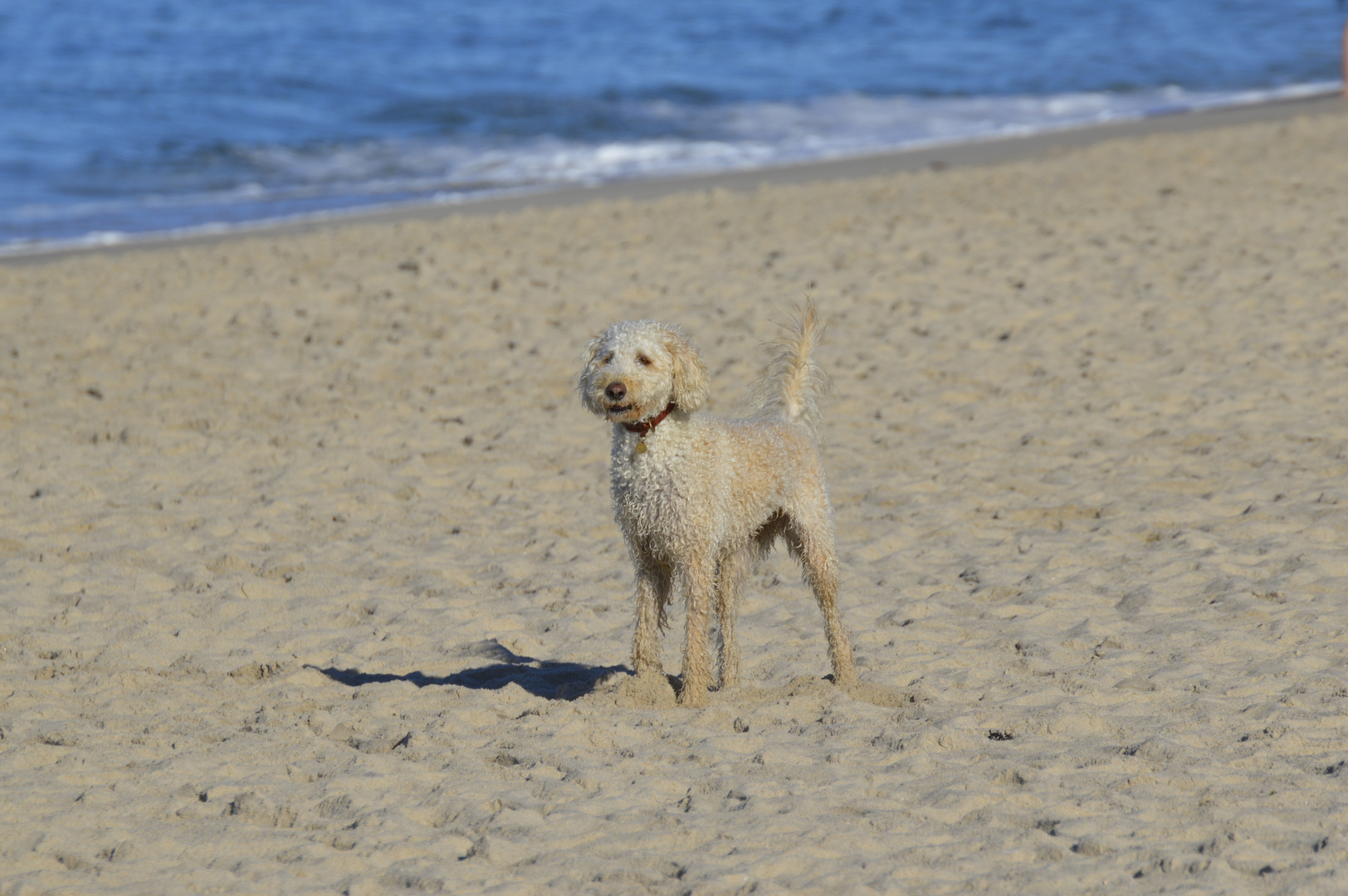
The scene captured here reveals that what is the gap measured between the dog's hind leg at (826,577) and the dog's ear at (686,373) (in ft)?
2.48

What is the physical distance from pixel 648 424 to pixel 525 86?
78.8 ft

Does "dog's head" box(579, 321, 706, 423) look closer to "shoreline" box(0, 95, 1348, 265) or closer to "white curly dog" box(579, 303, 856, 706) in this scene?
"white curly dog" box(579, 303, 856, 706)

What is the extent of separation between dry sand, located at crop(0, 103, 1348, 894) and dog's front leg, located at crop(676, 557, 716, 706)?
135 millimetres

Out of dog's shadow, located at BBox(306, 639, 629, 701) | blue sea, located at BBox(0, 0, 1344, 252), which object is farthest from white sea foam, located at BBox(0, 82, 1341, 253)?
dog's shadow, located at BBox(306, 639, 629, 701)

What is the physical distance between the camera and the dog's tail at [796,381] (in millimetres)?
5598

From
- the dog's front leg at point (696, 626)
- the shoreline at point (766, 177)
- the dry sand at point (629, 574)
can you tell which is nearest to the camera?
the dry sand at point (629, 574)

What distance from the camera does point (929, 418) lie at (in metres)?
8.76

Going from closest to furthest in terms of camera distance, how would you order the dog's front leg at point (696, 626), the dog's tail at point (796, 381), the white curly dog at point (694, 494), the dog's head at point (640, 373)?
the dog's head at point (640, 373), the white curly dog at point (694, 494), the dog's front leg at point (696, 626), the dog's tail at point (796, 381)

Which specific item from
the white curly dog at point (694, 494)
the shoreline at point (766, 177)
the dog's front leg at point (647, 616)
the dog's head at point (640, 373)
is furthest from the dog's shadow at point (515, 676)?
the shoreline at point (766, 177)

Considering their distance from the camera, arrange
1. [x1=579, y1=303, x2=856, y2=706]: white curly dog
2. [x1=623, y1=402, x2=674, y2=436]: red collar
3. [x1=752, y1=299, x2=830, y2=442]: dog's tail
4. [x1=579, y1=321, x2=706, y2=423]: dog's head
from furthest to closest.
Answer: [x1=752, y1=299, x2=830, y2=442]: dog's tail → [x1=623, y1=402, x2=674, y2=436]: red collar → [x1=579, y1=303, x2=856, y2=706]: white curly dog → [x1=579, y1=321, x2=706, y2=423]: dog's head

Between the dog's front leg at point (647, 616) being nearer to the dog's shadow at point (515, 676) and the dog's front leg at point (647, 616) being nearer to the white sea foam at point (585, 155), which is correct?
Result: the dog's shadow at point (515, 676)

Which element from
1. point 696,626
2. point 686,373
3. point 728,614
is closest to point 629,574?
point 728,614

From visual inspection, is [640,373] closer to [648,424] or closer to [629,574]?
[648,424]

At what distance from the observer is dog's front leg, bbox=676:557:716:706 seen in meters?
4.98
